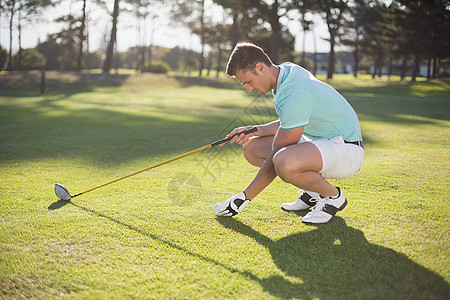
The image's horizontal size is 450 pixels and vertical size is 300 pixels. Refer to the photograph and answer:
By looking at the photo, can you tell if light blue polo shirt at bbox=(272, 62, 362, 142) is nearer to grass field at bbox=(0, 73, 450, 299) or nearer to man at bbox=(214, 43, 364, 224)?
man at bbox=(214, 43, 364, 224)

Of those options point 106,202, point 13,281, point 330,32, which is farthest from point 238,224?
point 330,32

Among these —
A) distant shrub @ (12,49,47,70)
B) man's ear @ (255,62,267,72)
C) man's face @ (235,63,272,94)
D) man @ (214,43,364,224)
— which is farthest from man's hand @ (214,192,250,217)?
distant shrub @ (12,49,47,70)

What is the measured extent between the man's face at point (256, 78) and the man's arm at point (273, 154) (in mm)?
349

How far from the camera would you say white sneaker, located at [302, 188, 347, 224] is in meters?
2.86

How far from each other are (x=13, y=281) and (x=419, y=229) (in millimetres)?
2633

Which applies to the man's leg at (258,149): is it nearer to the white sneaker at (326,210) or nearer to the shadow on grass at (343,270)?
the white sneaker at (326,210)

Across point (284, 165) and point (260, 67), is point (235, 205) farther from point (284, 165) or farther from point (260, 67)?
point (260, 67)

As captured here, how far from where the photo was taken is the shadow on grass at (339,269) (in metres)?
1.94

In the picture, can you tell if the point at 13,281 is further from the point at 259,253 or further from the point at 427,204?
the point at 427,204

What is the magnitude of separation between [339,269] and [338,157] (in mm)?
865

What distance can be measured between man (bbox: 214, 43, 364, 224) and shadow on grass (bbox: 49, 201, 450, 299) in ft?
1.03

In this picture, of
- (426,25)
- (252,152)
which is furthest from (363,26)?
(252,152)

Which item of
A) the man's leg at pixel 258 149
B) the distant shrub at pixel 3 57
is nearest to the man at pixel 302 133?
the man's leg at pixel 258 149

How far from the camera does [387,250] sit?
2.40 m
